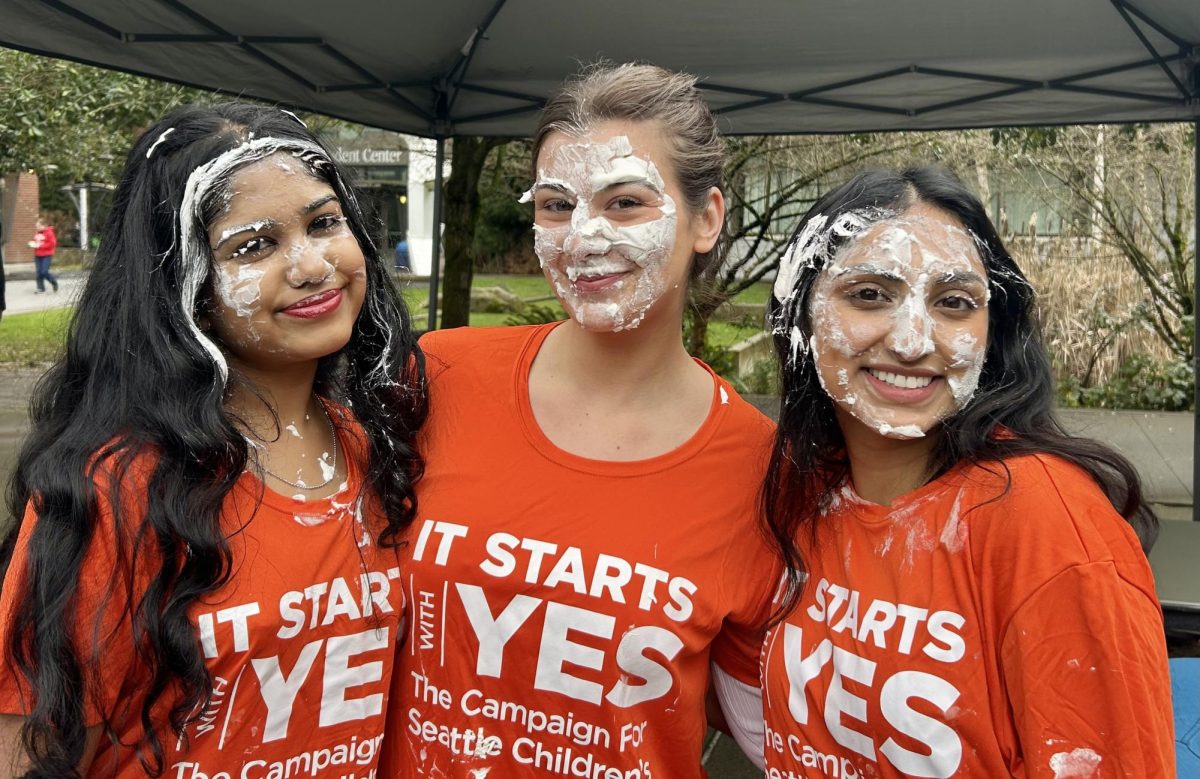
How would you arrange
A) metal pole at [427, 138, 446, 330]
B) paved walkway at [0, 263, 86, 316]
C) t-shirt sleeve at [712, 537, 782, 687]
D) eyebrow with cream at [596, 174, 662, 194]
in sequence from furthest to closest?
paved walkway at [0, 263, 86, 316] < metal pole at [427, 138, 446, 330] < eyebrow with cream at [596, 174, 662, 194] < t-shirt sleeve at [712, 537, 782, 687]

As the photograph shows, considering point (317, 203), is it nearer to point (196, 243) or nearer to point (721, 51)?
point (196, 243)

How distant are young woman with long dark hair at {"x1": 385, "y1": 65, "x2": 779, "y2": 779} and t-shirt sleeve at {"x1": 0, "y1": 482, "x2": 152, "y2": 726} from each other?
0.47 metres

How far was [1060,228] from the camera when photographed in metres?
9.52

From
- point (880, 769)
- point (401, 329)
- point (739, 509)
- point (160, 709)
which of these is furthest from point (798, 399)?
point (160, 709)

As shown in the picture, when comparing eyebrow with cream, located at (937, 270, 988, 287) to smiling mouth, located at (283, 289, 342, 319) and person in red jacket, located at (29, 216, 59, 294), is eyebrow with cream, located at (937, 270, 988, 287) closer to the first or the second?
smiling mouth, located at (283, 289, 342, 319)

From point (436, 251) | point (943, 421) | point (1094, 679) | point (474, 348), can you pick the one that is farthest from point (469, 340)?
point (436, 251)

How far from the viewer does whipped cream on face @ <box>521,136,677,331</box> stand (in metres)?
1.78

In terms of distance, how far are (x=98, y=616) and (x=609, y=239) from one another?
41.3 inches

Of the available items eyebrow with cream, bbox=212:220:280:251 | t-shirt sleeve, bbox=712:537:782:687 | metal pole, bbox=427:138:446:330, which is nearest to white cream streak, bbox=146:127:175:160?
eyebrow with cream, bbox=212:220:280:251

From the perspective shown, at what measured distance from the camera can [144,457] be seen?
4.61 ft

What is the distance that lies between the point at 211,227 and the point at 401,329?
1.59 ft

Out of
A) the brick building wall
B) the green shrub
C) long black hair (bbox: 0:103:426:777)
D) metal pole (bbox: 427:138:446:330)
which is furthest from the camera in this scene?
the brick building wall

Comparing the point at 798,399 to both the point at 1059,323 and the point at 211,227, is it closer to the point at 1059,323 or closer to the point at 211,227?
the point at 211,227

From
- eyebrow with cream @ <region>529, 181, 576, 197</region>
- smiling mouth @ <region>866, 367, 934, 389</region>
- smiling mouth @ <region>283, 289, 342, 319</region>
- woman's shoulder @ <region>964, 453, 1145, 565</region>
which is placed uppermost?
eyebrow with cream @ <region>529, 181, 576, 197</region>
